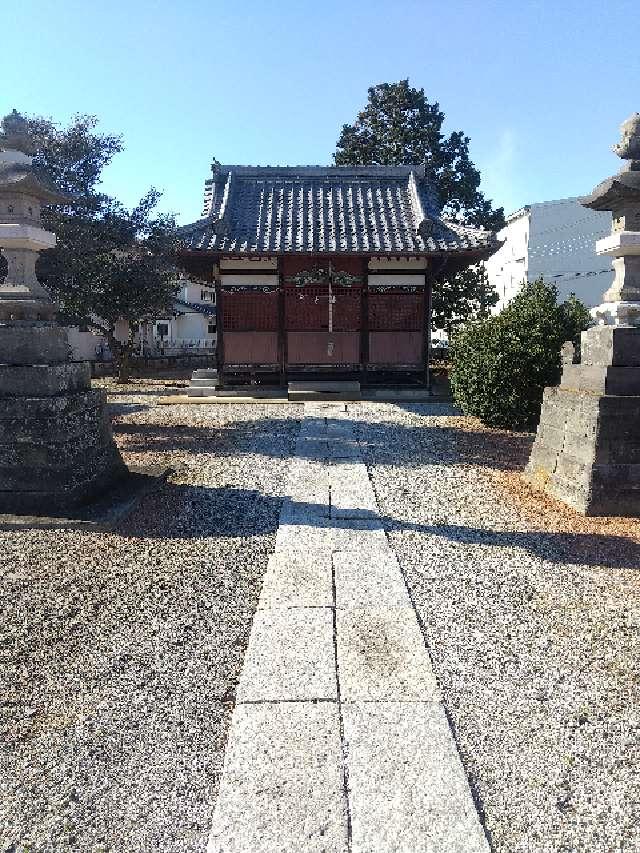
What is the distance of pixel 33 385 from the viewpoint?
5199 millimetres

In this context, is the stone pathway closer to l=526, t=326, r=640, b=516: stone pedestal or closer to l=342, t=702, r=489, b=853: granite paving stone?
l=342, t=702, r=489, b=853: granite paving stone

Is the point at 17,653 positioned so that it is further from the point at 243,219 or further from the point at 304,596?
the point at 243,219

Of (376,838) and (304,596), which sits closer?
(376,838)

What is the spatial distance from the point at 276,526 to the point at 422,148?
73.2ft

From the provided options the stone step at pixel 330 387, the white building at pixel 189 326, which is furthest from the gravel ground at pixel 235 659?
the white building at pixel 189 326

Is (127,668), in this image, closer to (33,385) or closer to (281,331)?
(33,385)

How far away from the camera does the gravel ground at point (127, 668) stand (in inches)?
78.5

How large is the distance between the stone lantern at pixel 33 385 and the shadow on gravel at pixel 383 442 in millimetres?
2523

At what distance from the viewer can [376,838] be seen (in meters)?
1.84

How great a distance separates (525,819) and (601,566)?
262cm

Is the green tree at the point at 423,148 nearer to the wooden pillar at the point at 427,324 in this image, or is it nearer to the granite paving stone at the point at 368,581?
the wooden pillar at the point at 427,324

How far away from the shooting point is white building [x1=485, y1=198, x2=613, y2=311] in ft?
90.1

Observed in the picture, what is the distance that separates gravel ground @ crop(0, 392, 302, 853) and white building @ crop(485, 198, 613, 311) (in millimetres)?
26337

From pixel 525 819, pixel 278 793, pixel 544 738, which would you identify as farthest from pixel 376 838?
pixel 544 738
